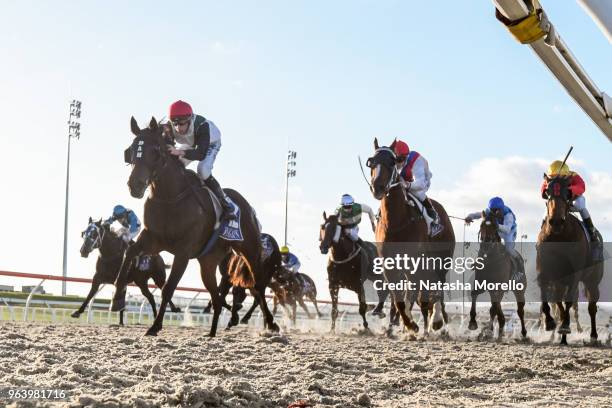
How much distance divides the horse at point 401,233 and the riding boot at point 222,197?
1.69 meters

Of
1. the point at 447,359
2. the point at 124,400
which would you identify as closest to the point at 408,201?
the point at 447,359

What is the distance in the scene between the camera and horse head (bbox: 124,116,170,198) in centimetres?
885

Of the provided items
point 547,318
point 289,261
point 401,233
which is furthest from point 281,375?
point 289,261

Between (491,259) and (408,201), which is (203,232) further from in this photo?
(491,259)

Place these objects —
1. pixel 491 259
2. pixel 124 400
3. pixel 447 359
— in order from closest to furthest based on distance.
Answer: pixel 124 400 → pixel 447 359 → pixel 491 259

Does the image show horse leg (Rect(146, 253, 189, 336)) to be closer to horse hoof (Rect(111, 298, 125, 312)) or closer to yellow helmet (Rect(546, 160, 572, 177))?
horse hoof (Rect(111, 298, 125, 312))

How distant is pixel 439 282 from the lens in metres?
10.7

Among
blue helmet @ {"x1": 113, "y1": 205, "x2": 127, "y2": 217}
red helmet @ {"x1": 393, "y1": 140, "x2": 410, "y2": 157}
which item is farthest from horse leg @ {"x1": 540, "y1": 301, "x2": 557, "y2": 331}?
blue helmet @ {"x1": 113, "y1": 205, "x2": 127, "y2": 217}

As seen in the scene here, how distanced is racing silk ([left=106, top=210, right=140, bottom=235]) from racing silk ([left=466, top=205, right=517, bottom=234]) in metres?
5.78

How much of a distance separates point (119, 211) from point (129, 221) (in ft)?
0.96

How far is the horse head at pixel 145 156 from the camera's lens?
885 centimetres

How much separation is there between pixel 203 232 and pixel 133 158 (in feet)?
4.07

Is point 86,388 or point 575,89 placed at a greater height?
point 575,89

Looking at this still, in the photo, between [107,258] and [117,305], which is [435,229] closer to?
[117,305]
